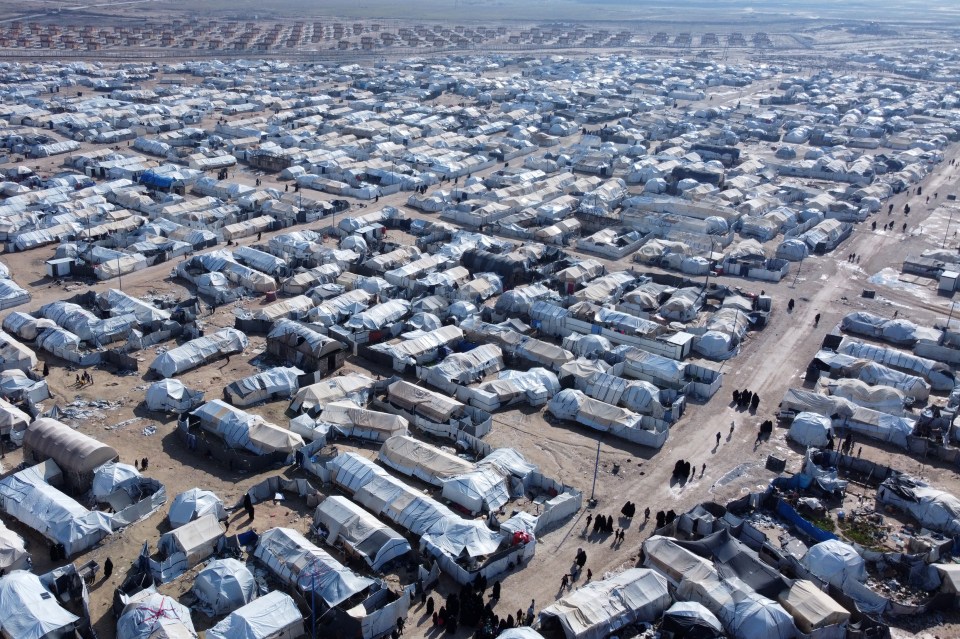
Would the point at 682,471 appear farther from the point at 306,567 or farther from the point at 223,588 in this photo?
the point at 223,588

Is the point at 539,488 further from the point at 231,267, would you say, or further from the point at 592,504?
the point at 231,267

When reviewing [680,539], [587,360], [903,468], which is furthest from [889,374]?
[680,539]

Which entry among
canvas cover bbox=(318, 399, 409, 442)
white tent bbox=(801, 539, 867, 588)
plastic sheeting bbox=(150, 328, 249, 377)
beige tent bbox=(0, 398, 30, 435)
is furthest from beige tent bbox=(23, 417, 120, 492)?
white tent bbox=(801, 539, 867, 588)

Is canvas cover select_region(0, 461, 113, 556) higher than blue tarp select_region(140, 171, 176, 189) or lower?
lower

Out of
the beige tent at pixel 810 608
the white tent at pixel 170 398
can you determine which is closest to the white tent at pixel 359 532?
the white tent at pixel 170 398

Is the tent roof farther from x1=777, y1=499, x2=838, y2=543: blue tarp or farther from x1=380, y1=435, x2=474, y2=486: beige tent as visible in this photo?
x1=777, y1=499, x2=838, y2=543: blue tarp
